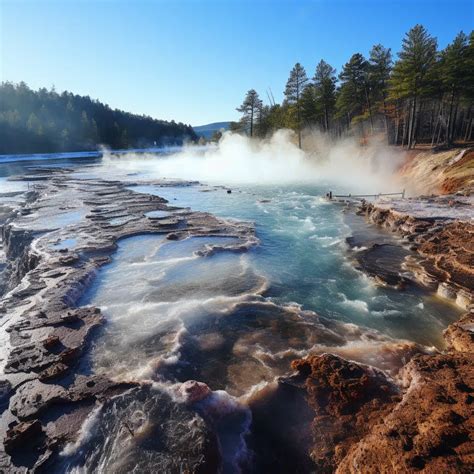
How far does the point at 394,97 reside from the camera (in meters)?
35.3

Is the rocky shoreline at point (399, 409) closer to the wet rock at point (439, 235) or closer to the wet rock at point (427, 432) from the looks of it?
the wet rock at point (427, 432)

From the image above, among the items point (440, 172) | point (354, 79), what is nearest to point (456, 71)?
point (440, 172)

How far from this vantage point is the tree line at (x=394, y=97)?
107 feet

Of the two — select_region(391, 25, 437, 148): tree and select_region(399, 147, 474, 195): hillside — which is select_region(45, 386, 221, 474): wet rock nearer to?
select_region(399, 147, 474, 195): hillside

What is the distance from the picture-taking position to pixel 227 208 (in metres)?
27.2

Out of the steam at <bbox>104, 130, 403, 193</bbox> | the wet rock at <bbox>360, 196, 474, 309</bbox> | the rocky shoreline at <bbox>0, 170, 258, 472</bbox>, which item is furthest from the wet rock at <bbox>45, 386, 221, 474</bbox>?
the steam at <bbox>104, 130, 403, 193</bbox>

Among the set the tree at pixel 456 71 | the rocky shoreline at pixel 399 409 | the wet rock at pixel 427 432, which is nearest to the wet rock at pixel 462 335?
the rocky shoreline at pixel 399 409

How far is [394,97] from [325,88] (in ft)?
60.1

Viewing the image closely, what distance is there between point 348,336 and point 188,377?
4.82m

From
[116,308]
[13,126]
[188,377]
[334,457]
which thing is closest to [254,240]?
[116,308]

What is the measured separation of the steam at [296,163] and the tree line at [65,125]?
59.4 meters

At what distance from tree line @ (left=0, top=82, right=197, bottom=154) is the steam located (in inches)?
2339

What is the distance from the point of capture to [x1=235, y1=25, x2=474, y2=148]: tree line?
1289 inches

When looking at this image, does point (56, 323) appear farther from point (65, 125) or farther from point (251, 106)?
point (65, 125)
